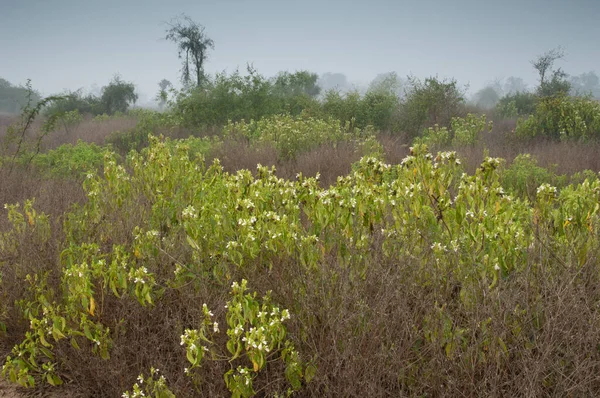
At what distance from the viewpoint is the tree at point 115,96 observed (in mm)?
28703

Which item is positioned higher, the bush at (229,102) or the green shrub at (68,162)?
the bush at (229,102)

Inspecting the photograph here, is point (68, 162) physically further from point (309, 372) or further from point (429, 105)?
point (429, 105)

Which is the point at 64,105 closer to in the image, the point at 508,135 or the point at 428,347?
the point at 508,135

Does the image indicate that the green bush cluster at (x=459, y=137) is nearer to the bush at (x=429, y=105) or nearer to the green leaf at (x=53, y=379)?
the bush at (x=429, y=105)

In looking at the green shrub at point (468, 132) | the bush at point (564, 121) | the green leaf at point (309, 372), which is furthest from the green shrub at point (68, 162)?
the bush at point (564, 121)

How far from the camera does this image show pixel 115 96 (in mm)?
28781

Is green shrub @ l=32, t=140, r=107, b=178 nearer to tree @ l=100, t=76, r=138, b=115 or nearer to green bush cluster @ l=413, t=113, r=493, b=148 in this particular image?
green bush cluster @ l=413, t=113, r=493, b=148

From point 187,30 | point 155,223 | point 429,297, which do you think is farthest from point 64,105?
point 429,297

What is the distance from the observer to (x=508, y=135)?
12727 mm

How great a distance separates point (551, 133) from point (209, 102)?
10.0 m

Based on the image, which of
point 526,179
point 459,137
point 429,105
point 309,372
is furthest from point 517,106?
point 309,372

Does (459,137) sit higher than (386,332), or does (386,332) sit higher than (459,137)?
(459,137)

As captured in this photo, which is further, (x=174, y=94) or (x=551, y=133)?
(x=174, y=94)

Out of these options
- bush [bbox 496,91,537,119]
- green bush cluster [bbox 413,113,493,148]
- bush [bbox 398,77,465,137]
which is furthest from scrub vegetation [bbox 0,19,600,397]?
bush [bbox 496,91,537,119]
